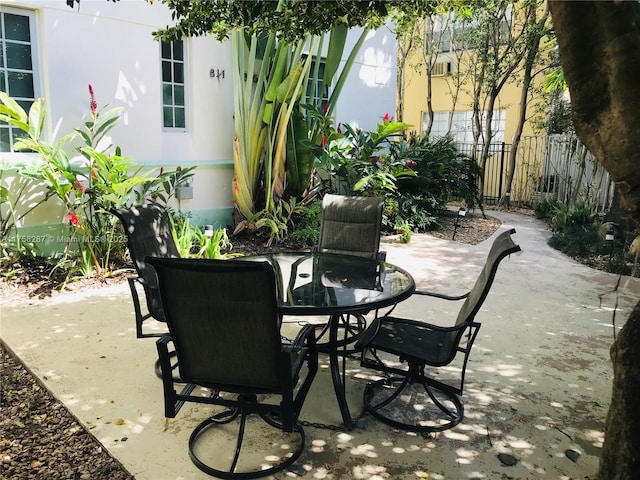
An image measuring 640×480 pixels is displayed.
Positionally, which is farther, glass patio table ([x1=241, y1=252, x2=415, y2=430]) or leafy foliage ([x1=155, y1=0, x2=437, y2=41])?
leafy foliage ([x1=155, y1=0, x2=437, y2=41])

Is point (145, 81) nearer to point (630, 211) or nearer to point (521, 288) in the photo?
point (521, 288)

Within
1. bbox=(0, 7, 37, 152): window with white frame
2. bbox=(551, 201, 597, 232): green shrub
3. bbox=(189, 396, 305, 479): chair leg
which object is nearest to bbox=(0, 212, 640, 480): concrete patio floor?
bbox=(189, 396, 305, 479): chair leg

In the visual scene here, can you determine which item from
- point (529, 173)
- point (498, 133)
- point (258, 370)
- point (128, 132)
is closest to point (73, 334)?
point (258, 370)

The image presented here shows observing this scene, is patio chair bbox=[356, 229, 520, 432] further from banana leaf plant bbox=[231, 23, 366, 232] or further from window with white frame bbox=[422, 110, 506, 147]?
window with white frame bbox=[422, 110, 506, 147]

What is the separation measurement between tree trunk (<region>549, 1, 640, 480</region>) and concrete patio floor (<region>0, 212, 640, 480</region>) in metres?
0.55

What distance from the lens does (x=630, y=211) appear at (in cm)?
190

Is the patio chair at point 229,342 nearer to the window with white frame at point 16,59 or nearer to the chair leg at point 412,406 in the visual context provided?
the chair leg at point 412,406

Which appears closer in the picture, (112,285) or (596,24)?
(596,24)

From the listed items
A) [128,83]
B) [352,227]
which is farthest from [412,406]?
[128,83]

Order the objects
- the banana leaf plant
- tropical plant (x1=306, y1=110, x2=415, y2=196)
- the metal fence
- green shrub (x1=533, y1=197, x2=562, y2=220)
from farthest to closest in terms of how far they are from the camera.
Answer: green shrub (x1=533, y1=197, x2=562, y2=220) < the metal fence < tropical plant (x1=306, y1=110, x2=415, y2=196) < the banana leaf plant

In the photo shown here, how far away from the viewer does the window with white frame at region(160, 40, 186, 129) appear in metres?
7.85

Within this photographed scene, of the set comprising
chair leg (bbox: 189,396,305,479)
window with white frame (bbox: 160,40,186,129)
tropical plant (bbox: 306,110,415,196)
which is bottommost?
chair leg (bbox: 189,396,305,479)

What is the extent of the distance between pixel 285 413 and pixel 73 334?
9.26 feet

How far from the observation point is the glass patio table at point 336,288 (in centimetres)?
296
